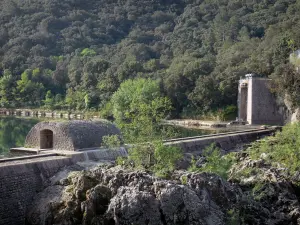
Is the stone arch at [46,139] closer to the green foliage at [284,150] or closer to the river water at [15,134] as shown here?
the river water at [15,134]

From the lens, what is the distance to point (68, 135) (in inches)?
564

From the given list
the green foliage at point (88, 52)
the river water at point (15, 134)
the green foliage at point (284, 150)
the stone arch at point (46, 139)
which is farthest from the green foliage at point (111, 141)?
the green foliage at point (88, 52)

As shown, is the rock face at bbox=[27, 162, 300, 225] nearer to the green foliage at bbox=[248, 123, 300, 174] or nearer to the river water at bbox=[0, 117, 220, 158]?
the green foliage at bbox=[248, 123, 300, 174]

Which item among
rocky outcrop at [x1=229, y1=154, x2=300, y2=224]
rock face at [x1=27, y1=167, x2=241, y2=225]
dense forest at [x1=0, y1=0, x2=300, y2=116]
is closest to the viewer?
rock face at [x1=27, y1=167, x2=241, y2=225]

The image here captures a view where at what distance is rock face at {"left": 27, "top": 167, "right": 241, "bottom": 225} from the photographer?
9.19 m

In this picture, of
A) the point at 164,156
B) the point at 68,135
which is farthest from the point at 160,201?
the point at 68,135

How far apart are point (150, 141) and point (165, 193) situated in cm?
409

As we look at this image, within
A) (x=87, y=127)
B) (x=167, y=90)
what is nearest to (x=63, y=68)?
(x=167, y=90)

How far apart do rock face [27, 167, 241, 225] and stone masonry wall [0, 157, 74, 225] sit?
0.30 meters

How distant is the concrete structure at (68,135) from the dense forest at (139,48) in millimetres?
14767

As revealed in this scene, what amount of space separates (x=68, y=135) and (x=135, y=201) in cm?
575

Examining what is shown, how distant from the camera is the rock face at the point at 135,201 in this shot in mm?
9188

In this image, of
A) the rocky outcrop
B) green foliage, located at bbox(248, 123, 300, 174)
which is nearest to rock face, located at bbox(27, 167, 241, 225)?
the rocky outcrop

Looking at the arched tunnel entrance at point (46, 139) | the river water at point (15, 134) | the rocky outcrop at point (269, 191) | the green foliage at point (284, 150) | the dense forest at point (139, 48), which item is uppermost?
the dense forest at point (139, 48)
